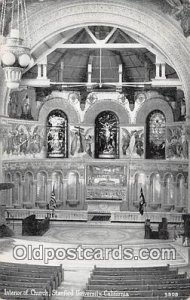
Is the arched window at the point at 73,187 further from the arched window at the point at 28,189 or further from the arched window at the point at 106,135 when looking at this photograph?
the arched window at the point at 28,189

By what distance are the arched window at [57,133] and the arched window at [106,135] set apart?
1.45 metres

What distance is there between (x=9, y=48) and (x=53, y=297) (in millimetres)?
5334

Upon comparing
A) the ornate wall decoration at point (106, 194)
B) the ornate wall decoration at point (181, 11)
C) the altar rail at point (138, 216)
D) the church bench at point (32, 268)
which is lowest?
the church bench at point (32, 268)

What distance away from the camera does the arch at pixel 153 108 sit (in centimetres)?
2297

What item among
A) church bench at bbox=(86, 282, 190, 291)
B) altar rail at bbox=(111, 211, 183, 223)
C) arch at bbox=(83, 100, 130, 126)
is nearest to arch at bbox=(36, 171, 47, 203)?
arch at bbox=(83, 100, 130, 126)

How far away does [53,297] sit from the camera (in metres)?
11.6

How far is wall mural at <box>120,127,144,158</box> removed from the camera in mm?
23891

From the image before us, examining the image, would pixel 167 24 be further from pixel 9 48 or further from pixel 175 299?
pixel 175 299

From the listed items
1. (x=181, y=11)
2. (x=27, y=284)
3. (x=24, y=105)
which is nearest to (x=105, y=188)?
(x=24, y=105)

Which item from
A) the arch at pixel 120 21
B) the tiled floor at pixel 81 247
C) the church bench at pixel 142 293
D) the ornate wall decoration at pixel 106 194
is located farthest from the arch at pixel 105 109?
the church bench at pixel 142 293

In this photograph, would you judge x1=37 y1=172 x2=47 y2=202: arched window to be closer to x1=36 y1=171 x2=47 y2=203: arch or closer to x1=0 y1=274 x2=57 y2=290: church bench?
x1=36 y1=171 x2=47 y2=203: arch

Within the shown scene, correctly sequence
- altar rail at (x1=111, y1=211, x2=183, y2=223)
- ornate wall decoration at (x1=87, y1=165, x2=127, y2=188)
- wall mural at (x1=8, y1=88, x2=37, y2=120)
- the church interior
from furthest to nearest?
ornate wall decoration at (x1=87, y1=165, x2=127, y2=188) < wall mural at (x1=8, y1=88, x2=37, y2=120) < altar rail at (x1=111, y1=211, x2=183, y2=223) < the church interior

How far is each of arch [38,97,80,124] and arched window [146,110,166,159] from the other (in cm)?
329

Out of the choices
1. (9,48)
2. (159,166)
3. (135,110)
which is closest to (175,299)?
(9,48)
